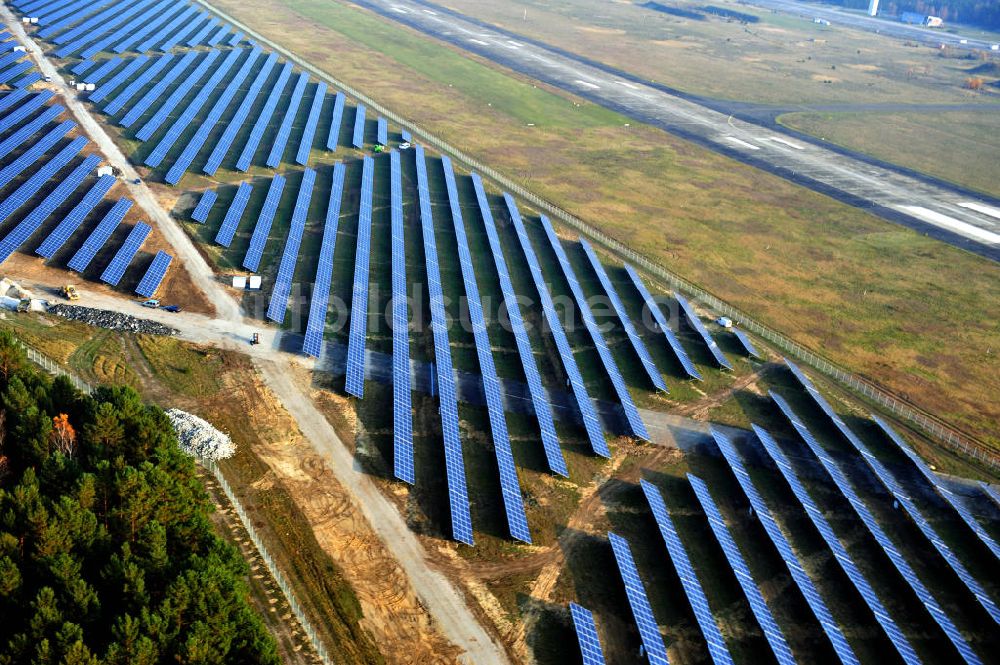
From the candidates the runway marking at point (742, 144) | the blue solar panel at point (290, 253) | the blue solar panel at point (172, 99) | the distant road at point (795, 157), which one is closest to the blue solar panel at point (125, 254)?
the blue solar panel at point (290, 253)

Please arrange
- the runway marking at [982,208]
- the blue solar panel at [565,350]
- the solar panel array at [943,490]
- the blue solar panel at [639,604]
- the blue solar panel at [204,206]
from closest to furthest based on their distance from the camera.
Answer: the blue solar panel at [639,604], the solar panel array at [943,490], the blue solar panel at [565,350], the blue solar panel at [204,206], the runway marking at [982,208]

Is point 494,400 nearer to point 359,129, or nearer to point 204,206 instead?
point 204,206

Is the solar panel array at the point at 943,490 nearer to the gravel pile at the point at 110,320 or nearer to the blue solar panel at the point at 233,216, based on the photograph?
the gravel pile at the point at 110,320

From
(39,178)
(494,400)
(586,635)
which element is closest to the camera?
(586,635)

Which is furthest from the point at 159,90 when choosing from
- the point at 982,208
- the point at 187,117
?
the point at 982,208

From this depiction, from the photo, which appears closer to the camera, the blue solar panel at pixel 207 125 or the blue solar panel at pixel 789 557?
the blue solar panel at pixel 789 557

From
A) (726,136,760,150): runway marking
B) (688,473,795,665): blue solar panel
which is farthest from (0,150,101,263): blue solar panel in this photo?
(726,136,760,150): runway marking

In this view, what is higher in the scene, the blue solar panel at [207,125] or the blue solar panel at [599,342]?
the blue solar panel at [207,125]
